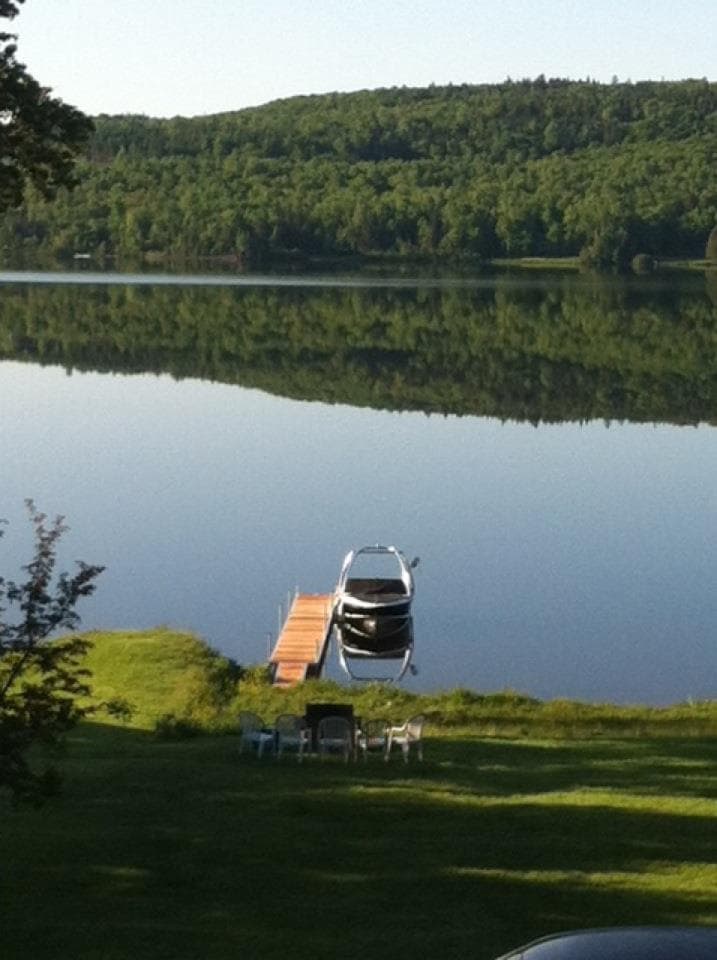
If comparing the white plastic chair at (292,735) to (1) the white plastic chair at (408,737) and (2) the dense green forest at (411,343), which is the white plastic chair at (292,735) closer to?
(1) the white plastic chair at (408,737)

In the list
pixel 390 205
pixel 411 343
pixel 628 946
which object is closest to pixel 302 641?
pixel 628 946

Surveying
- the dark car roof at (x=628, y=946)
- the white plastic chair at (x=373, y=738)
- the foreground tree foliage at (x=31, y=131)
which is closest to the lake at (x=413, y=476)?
the white plastic chair at (x=373, y=738)

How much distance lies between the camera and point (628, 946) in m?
5.80

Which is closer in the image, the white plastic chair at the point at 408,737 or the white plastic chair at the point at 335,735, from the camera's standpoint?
the white plastic chair at the point at 408,737

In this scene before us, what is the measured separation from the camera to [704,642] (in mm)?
25312

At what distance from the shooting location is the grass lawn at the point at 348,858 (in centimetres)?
994

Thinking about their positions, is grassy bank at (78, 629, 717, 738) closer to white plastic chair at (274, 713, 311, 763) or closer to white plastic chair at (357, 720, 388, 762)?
white plastic chair at (357, 720, 388, 762)

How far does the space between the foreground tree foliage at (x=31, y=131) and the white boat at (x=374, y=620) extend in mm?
11396

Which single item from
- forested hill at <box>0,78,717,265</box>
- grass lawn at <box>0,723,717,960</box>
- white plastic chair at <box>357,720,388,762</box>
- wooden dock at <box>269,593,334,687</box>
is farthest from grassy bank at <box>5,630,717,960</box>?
forested hill at <box>0,78,717,265</box>

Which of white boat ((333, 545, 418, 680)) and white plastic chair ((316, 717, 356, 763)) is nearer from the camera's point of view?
white plastic chair ((316, 717, 356, 763))

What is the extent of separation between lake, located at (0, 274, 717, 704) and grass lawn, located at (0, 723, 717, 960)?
30.1 ft

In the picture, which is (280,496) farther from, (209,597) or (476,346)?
(476,346)

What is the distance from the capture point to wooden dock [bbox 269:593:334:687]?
23422 millimetres

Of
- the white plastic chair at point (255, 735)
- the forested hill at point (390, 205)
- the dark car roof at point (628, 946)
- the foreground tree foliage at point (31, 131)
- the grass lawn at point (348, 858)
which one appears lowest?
the grass lawn at point (348, 858)
